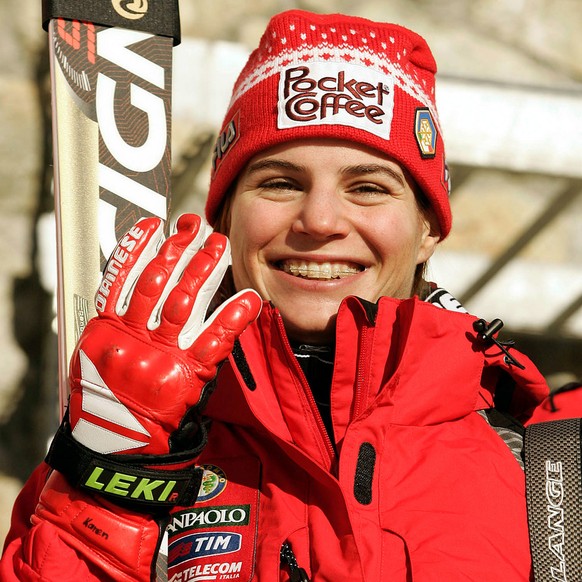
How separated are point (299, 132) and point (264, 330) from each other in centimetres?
38

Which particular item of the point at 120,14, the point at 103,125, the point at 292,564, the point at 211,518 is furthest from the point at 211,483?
the point at 120,14

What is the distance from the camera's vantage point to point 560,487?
1210 millimetres

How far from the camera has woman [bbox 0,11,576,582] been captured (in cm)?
117

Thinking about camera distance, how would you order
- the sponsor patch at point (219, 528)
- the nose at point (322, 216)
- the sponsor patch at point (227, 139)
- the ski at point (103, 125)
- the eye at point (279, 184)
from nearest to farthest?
the sponsor patch at point (219, 528), the nose at point (322, 216), the eye at point (279, 184), the sponsor patch at point (227, 139), the ski at point (103, 125)

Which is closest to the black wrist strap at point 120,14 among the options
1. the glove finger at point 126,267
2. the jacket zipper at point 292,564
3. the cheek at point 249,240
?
the cheek at point 249,240

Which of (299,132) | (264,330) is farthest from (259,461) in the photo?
(299,132)

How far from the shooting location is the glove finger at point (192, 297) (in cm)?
115

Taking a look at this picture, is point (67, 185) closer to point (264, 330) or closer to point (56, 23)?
point (56, 23)

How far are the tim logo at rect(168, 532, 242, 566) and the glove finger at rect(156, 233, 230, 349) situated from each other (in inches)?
13.5

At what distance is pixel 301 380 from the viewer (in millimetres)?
1325

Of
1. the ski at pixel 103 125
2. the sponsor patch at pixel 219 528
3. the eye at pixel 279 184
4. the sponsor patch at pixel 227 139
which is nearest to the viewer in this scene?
the sponsor patch at pixel 219 528

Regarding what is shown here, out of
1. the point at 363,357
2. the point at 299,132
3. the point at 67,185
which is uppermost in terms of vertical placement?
the point at 299,132

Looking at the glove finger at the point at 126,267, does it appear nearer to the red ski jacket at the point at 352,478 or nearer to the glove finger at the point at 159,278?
the glove finger at the point at 159,278

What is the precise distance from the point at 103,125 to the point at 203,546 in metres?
1.14
